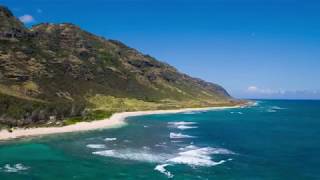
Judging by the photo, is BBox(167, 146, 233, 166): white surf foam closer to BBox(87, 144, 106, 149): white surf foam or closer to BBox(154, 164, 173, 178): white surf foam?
BBox(154, 164, 173, 178): white surf foam

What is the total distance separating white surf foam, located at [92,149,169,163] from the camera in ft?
291

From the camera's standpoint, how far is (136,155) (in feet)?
309

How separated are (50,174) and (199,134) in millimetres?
76025

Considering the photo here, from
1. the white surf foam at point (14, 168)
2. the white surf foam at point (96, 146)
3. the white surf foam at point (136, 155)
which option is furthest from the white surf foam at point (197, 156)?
the white surf foam at point (14, 168)

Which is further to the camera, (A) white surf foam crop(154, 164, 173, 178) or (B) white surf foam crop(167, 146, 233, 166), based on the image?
(B) white surf foam crop(167, 146, 233, 166)

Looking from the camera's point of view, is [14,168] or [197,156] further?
[197,156]

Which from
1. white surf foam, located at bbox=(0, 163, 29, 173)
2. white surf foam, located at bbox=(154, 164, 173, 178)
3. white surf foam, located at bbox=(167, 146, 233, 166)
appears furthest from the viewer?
white surf foam, located at bbox=(167, 146, 233, 166)

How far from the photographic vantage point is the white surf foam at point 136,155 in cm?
8878

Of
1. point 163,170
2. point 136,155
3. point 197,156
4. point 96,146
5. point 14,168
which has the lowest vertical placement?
point 163,170

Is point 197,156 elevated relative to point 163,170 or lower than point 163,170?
elevated

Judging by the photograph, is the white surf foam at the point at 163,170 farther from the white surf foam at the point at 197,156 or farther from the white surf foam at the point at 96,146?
the white surf foam at the point at 96,146

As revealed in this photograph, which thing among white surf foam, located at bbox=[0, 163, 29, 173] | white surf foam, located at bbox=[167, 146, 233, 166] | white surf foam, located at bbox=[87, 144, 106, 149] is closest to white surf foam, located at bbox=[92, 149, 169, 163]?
white surf foam, located at bbox=[167, 146, 233, 166]

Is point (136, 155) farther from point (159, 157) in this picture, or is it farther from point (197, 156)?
point (197, 156)

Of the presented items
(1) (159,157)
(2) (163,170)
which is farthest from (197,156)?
(2) (163,170)
